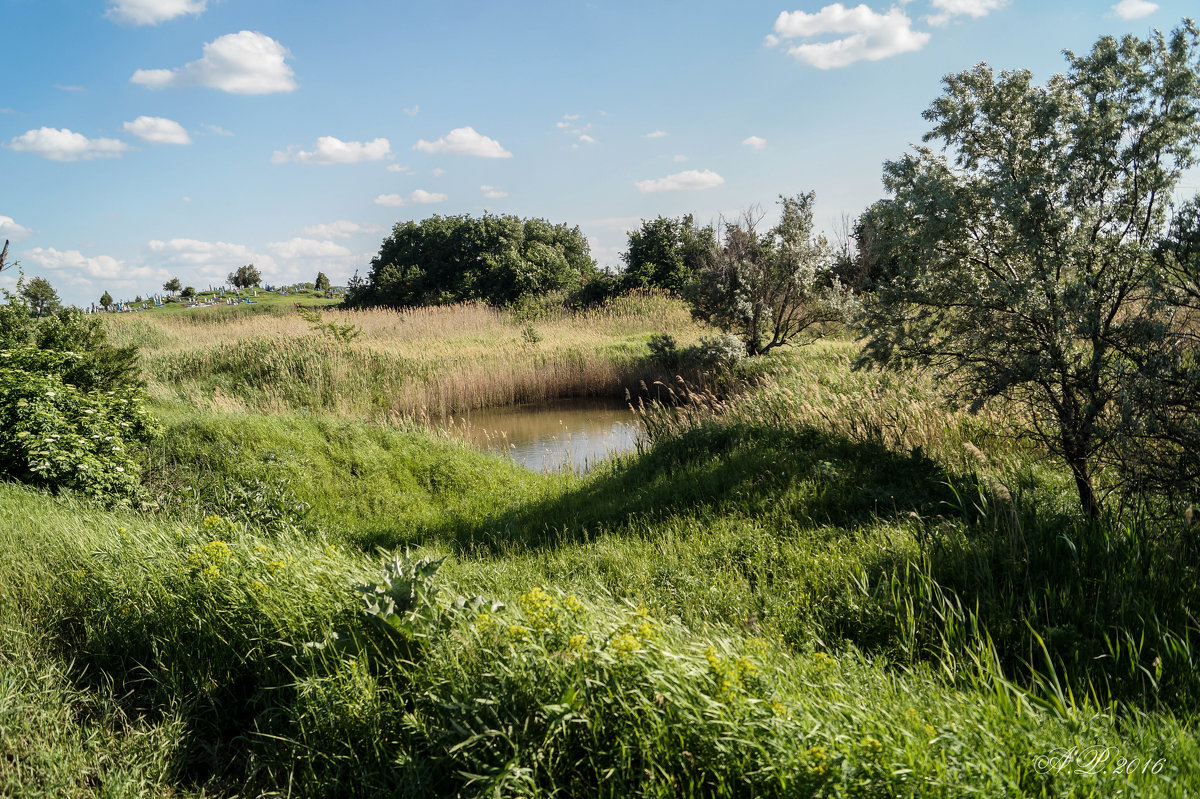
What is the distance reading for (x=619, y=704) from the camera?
2.64 meters

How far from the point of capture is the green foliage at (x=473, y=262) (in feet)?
107

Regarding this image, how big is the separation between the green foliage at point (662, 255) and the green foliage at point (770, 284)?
42.6ft

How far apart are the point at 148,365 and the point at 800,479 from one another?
16.6 metres

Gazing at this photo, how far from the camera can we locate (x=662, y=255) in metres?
30.2

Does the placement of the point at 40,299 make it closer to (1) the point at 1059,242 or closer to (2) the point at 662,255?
(1) the point at 1059,242

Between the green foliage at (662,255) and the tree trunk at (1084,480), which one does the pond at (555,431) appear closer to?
the tree trunk at (1084,480)

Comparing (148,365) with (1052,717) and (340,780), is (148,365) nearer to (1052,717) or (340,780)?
(340,780)

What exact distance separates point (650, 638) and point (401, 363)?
15.3 meters

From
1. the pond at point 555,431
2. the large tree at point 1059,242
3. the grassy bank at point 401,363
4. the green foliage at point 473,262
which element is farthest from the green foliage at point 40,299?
the green foliage at point 473,262

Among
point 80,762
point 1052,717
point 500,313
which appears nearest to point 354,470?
point 80,762

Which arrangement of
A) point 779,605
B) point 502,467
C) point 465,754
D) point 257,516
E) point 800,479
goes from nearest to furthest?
1. point 465,754
2. point 779,605
3. point 800,479
4. point 257,516
5. point 502,467

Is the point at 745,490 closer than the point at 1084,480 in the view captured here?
No

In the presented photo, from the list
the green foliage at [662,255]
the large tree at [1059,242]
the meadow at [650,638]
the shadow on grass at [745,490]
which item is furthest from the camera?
the green foliage at [662,255]

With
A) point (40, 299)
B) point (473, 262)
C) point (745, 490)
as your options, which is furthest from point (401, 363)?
point (473, 262)
